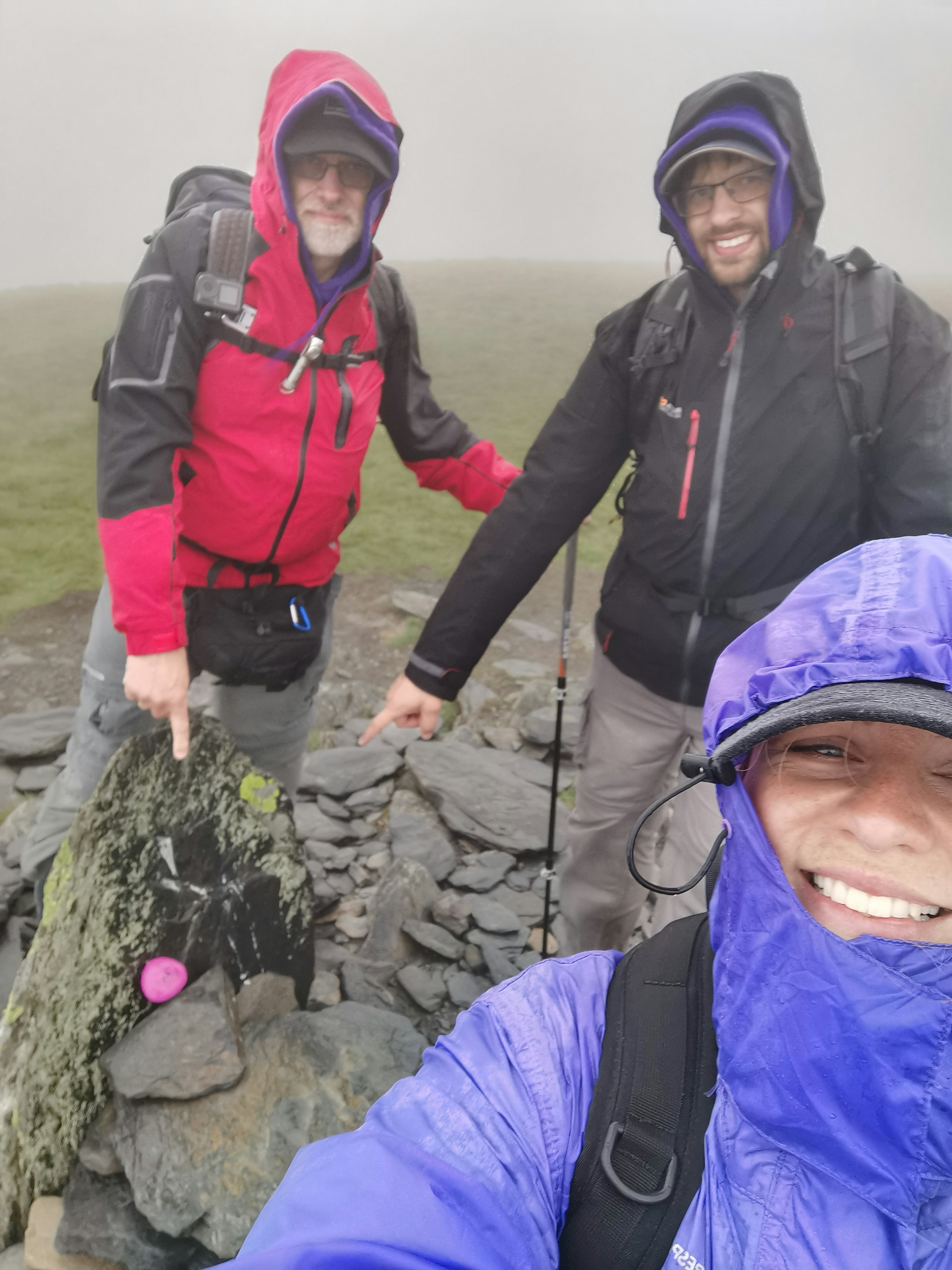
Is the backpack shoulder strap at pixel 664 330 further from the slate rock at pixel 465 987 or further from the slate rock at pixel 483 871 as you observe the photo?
the slate rock at pixel 483 871

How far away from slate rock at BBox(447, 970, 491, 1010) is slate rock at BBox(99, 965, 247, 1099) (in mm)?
1334

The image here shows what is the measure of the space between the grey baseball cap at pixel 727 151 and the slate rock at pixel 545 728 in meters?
4.51

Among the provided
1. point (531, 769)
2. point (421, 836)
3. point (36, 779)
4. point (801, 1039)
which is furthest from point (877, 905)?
point (36, 779)

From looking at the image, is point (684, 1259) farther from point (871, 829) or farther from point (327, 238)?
point (327, 238)

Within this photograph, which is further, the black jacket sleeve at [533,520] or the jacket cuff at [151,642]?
the black jacket sleeve at [533,520]

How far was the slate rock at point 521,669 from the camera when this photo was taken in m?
8.22

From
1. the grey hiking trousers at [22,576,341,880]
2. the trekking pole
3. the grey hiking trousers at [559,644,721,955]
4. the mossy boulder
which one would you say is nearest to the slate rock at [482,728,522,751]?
the trekking pole

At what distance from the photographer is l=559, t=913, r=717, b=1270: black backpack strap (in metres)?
1.41

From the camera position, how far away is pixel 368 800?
6.06 metres

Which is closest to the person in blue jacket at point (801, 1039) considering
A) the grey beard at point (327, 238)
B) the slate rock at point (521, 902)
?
the grey beard at point (327, 238)

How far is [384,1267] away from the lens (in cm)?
125

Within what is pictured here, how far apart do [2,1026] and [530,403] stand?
39.6ft

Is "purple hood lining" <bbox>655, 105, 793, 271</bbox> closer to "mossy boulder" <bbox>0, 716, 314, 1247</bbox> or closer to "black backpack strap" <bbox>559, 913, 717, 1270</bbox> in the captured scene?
"black backpack strap" <bbox>559, 913, 717, 1270</bbox>

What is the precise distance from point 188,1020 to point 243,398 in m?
2.37
